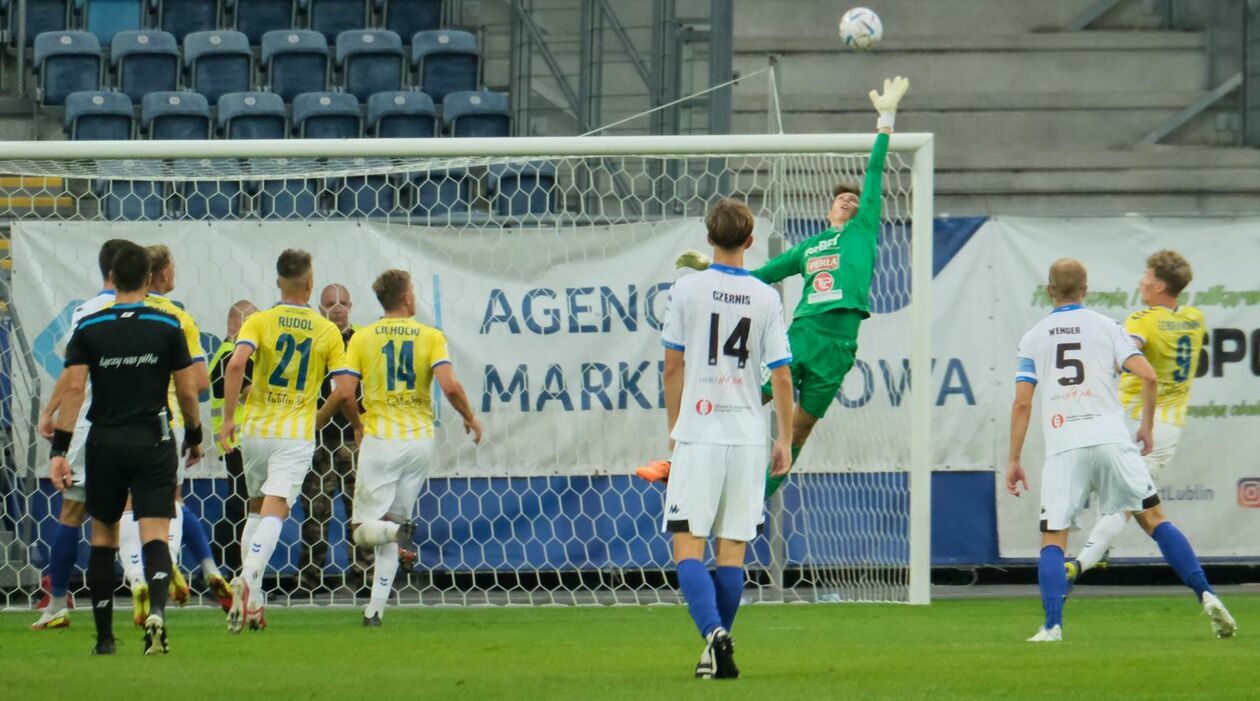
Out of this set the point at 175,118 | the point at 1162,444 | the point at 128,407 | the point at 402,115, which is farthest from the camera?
the point at 402,115

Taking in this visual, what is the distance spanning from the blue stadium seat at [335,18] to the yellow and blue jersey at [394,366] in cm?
844

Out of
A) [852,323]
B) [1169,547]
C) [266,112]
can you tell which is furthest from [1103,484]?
[266,112]

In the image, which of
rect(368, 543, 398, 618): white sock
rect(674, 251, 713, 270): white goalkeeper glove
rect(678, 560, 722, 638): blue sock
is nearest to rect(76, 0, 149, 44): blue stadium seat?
rect(368, 543, 398, 618): white sock

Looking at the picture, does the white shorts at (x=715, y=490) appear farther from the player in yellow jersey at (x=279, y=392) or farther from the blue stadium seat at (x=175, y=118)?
the blue stadium seat at (x=175, y=118)

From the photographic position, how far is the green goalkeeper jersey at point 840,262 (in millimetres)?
10188

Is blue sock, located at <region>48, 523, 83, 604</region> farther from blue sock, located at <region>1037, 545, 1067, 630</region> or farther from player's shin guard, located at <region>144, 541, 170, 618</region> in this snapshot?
blue sock, located at <region>1037, 545, 1067, 630</region>

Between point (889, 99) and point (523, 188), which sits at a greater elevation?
point (889, 99)

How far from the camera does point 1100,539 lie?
1039 cm

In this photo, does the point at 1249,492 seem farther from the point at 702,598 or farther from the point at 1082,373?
the point at 702,598

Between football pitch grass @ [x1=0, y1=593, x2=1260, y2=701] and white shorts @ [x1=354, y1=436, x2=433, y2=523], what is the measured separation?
0.68 m

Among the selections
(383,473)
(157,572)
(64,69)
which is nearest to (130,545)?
(383,473)

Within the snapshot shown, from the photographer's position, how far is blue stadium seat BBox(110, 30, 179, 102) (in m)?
17.1

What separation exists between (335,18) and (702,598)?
12431mm

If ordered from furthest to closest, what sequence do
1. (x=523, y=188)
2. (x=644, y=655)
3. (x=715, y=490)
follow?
(x=523, y=188) → (x=644, y=655) → (x=715, y=490)
